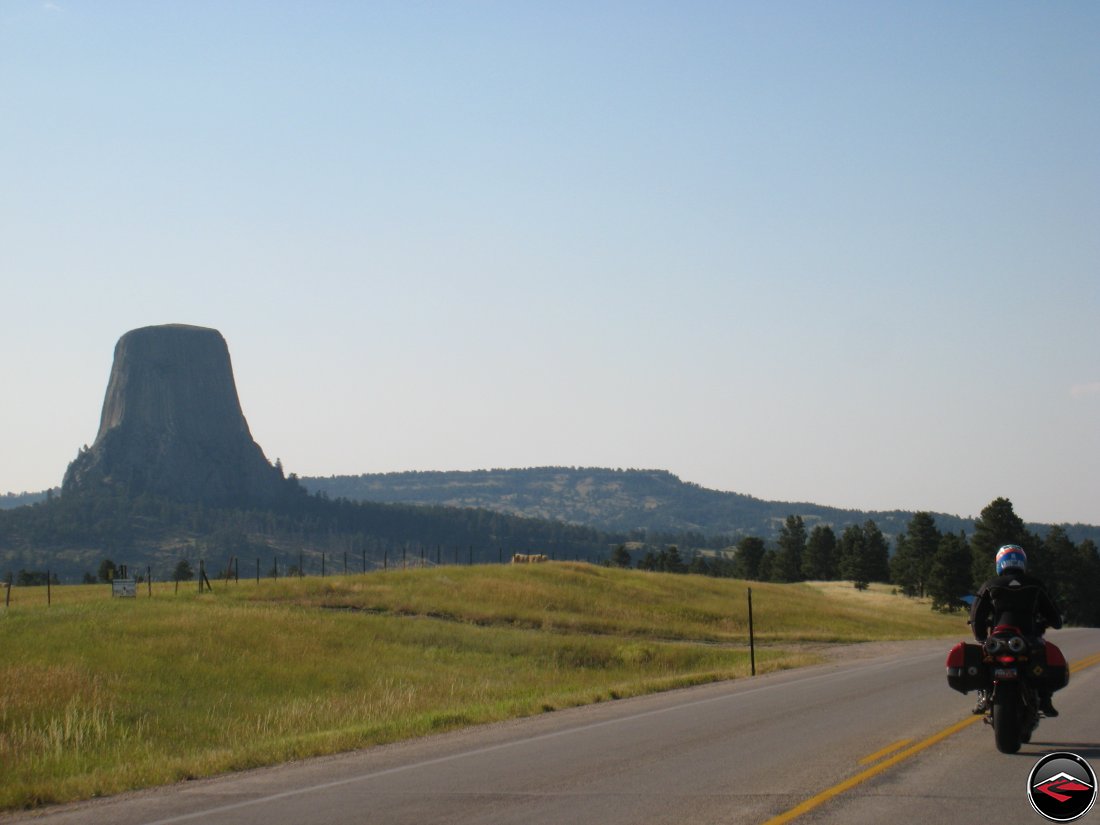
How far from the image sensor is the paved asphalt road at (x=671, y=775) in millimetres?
9594

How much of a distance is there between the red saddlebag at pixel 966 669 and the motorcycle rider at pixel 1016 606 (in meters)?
0.31

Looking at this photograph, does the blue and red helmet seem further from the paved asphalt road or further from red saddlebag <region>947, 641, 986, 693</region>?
the paved asphalt road

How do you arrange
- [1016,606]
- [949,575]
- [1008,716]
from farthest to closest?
[949,575]
[1016,606]
[1008,716]

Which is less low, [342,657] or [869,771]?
[869,771]

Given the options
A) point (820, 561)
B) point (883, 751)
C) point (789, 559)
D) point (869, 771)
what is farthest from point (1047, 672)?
point (789, 559)

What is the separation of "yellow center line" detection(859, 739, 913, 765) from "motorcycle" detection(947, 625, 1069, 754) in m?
1.07

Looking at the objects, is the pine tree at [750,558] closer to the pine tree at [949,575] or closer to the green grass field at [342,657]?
the pine tree at [949,575]

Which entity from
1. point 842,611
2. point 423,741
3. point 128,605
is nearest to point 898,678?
point 423,741

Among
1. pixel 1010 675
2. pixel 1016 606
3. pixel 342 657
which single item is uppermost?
pixel 1016 606

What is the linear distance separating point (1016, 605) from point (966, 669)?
0.89 m

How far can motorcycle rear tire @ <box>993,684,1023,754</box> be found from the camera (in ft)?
38.0

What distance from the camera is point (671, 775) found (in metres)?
11.4

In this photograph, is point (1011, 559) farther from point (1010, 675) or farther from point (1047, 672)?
point (1010, 675)

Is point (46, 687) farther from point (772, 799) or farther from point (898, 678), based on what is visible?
point (772, 799)
